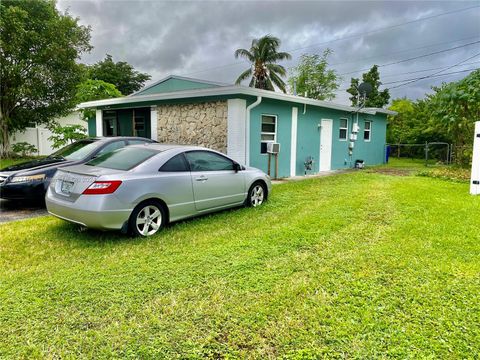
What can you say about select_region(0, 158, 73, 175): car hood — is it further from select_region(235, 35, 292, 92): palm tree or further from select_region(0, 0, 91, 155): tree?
select_region(235, 35, 292, 92): palm tree

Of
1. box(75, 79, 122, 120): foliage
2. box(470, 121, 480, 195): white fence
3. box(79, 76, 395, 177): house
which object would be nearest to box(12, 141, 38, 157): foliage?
box(75, 79, 122, 120): foliage

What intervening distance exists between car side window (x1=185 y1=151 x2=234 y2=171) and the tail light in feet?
4.56

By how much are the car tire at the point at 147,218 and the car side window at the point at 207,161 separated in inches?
35.8

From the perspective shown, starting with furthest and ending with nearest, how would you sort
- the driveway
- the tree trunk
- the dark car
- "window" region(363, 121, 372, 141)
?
the tree trunk
"window" region(363, 121, 372, 141)
the dark car
the driveway

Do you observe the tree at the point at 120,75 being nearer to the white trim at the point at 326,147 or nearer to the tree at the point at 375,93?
the tree at the point at 375,93

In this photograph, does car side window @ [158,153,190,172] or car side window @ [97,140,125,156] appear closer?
car side window @ [158,153,190,172]

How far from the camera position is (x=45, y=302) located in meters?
2.74

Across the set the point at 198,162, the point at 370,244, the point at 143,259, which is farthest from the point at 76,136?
the point at 370,244

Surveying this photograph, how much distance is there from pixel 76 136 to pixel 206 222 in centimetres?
979

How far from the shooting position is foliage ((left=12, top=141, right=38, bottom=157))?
16745 mm

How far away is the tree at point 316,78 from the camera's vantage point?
93.4ft

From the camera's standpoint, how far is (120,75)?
33750mm

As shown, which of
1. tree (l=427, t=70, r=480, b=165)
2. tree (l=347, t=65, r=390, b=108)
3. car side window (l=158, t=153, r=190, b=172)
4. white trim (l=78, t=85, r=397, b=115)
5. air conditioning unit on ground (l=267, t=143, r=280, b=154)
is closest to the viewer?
car side window (l=158, t=153, r=190, b=172)

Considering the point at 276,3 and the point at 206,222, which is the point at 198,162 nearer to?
→ the point at 206,222
